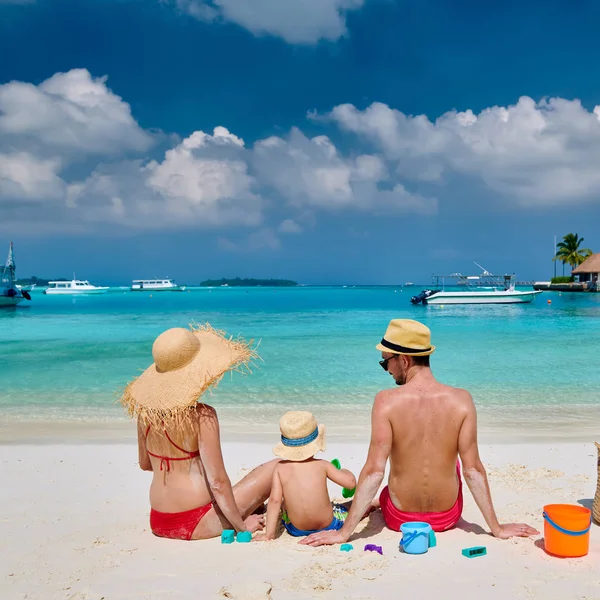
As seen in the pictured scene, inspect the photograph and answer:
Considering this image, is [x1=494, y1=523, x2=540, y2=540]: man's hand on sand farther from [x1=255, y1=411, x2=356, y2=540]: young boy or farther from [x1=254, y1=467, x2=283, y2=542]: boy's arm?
[x1=254, y1=467, x2=283, y2=542]: boy's arm

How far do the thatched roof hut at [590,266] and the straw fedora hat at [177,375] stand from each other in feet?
257

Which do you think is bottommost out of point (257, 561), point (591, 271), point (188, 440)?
point (257, 561)

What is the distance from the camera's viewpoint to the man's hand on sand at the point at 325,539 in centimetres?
350

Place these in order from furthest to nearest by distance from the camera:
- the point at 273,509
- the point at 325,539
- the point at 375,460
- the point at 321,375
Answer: the point at 321,375 → the point at 273,509 → the point at 325,539 → the point at 375,460

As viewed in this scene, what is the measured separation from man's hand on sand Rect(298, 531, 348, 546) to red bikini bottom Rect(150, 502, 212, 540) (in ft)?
2.19

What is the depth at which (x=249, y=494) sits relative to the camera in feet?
12.6

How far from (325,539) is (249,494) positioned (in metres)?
0.61

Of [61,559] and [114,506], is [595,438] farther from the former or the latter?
[61,559]

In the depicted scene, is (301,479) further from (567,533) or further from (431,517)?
(567,533)

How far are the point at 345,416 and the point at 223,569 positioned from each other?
20.1 feet

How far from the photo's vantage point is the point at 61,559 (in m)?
3.50

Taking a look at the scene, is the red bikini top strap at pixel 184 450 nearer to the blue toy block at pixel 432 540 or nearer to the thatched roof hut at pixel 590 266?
the blue toy block at pixel 432 540

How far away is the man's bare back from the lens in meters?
3.32

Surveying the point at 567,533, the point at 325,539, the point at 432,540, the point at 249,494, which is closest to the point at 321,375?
the point at 249,494
